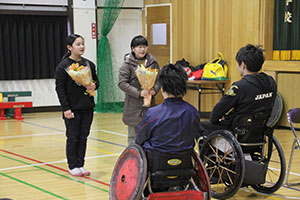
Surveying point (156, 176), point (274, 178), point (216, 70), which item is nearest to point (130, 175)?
point (156, 176)

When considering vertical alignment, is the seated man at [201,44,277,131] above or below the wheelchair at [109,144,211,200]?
above

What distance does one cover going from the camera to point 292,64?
757 cm

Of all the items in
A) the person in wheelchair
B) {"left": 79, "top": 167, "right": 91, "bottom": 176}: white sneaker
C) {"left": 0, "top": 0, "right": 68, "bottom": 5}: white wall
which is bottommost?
{"left": 79, "top": 167, "right": 91, "bottom": 176}: white sneaker

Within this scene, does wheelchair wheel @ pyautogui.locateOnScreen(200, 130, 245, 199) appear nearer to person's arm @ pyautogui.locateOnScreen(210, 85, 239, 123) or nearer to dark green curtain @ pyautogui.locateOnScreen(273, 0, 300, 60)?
person's arm @ pyautogui.locateOnScreen(210, 85, 239, 123)

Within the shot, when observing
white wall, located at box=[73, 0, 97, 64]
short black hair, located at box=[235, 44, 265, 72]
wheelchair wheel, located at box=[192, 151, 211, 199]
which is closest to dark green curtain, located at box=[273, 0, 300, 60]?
white wall, located at box=[73, 0, 97, 64]

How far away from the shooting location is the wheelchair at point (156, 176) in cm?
310

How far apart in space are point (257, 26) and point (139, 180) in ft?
18.2

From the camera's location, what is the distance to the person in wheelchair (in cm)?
316

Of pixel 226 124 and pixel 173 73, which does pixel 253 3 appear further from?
pixel 173 73

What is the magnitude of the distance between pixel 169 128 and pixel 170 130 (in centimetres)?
1

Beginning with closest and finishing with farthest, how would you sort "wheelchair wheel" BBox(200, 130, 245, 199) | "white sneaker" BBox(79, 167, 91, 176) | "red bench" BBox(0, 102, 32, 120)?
"wheelchair wheel" BBox(200, 130, 245, 199), "white sneaker" BBox(79, 167, 91, 176), "red bench" BBox(0, 102, 32, 120)

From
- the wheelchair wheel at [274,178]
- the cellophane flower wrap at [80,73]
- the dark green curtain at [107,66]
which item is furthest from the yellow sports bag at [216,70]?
the cellophane flower wrap at [80,73]

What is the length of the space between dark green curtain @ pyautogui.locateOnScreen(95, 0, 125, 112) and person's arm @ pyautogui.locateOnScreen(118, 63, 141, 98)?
5.04m

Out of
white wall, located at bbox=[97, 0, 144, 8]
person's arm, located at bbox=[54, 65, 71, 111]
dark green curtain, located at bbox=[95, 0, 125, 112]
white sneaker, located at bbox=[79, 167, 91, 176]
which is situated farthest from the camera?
white wall, located at bbox=[97, 0, 144, 8]
